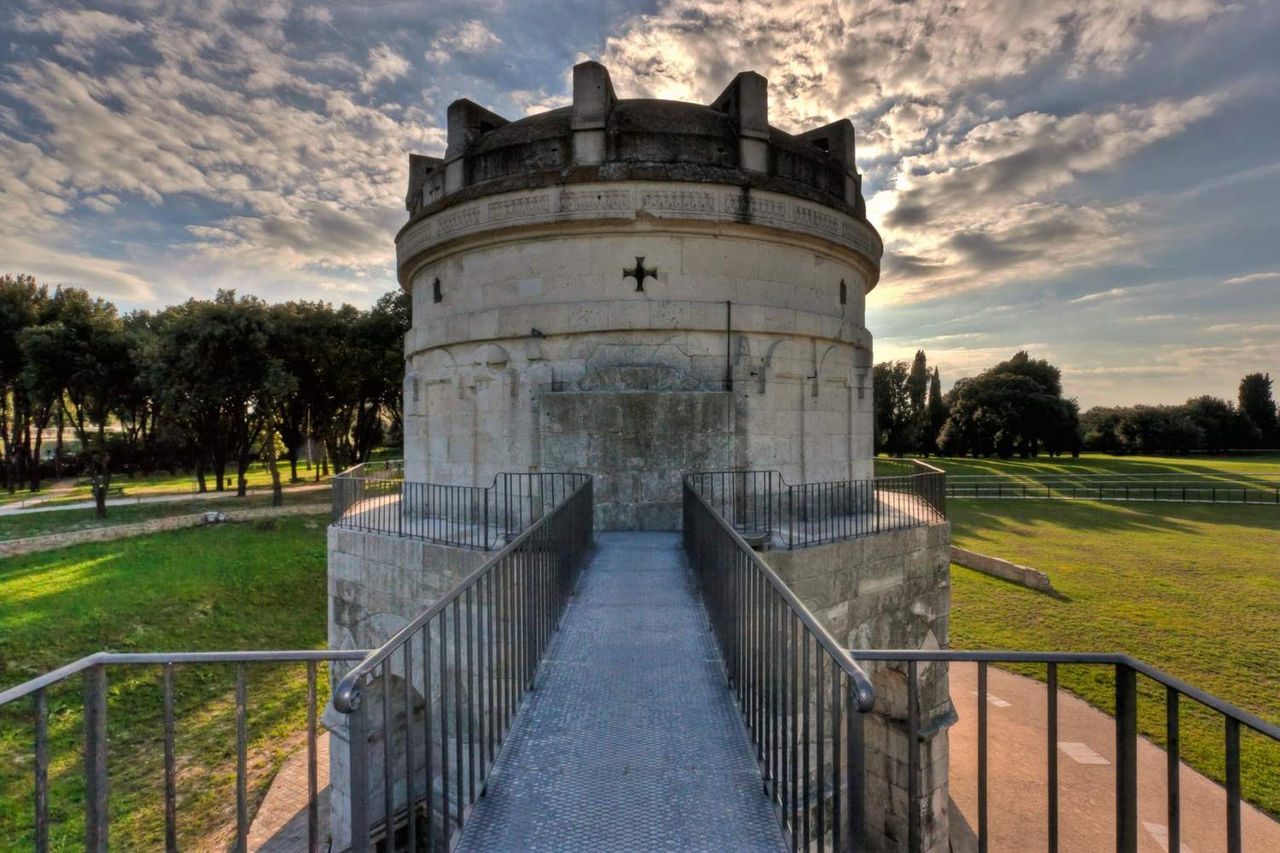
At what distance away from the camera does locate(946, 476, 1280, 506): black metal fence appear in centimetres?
3728

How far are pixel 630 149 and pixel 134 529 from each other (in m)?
24.2

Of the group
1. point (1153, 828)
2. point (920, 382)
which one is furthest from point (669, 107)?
point (920, 382)

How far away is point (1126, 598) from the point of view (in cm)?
1836

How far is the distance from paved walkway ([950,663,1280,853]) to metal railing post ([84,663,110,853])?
10186 millimetres

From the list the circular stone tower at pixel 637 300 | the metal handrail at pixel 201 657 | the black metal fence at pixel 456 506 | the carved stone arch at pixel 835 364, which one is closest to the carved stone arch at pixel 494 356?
the circular stone tower at pixel 637 300

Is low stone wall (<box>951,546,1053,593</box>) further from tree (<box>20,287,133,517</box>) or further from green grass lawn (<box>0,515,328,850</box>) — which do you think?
tree (<box>20,287,133,517</box>)

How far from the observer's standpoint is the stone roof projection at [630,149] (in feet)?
35.8

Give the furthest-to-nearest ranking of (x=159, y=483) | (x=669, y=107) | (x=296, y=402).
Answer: (x=159, y=483)
(x=296, y=402)
(x=669, y=107)

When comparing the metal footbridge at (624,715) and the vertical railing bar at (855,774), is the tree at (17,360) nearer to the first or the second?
the metal footbridge at (624,715)

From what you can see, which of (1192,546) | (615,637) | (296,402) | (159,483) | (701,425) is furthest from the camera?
(159,483)

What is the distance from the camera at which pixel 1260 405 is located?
7744 centimetres

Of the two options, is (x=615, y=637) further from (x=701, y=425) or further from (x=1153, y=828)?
(x=1153, y=828)

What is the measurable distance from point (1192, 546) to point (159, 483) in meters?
61.3

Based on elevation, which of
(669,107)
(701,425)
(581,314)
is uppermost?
(669,107)
